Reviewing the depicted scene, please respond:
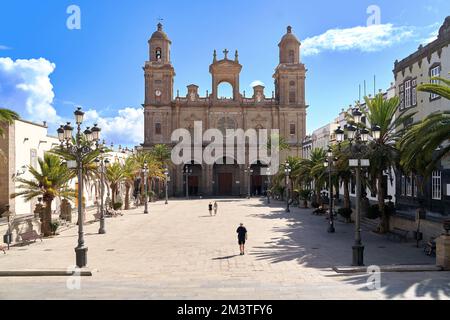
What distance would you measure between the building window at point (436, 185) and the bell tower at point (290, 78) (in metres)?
46.3

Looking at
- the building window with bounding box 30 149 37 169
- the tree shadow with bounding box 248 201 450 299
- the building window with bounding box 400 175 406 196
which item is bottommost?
the tree shadow with bounding box 248 201 450 299

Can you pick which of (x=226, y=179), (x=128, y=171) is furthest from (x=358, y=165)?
(x=226, y=179)

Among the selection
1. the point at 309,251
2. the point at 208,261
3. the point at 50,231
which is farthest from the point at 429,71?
the point at 50,231

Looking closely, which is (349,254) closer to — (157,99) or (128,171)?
(128,171)

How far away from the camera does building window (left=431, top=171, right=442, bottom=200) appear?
27703mm

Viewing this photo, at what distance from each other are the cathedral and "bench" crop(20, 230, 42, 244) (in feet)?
156

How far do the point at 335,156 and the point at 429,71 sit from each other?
8819 mm

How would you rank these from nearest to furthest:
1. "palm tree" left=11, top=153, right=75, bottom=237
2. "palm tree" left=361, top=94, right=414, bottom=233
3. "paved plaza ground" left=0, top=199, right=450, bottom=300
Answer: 1. "paved plaza ground" left=0, top=199, right=450, bottom=300
2. "palm tree" left=361, top=94, right=414, bottom=233
3. "palm tree" left=11, top=153, right=75, bottom=237

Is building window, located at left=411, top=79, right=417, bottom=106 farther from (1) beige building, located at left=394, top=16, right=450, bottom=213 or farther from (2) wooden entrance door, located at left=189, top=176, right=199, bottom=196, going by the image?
(2) wooden entrance door, located at left=189, top=176, right=199, bottom=196

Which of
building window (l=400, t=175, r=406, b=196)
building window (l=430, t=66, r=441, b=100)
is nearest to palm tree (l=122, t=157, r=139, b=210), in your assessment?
building window (l=400, t=175, r=406, b=196)

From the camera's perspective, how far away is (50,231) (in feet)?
82.2

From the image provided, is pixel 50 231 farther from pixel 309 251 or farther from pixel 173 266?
pixel 309 251

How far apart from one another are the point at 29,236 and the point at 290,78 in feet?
193

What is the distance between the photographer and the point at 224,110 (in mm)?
72938
